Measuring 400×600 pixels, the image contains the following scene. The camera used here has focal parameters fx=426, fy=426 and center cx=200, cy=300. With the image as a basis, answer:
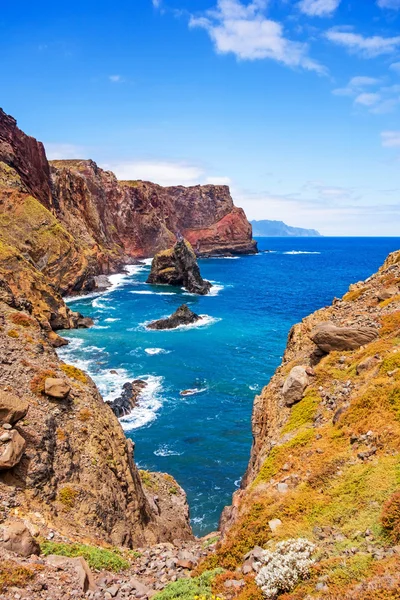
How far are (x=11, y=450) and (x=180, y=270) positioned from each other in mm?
112632

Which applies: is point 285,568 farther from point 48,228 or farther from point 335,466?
point 48,228

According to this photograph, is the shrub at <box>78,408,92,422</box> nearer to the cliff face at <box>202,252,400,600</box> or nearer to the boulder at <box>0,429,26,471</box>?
the boulder at <box>0,429,26,471</box>

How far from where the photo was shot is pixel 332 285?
139250 millimetres

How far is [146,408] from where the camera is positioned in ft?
151

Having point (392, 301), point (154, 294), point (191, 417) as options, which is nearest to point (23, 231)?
point (154, 294)

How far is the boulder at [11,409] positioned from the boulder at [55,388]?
8.92 ft

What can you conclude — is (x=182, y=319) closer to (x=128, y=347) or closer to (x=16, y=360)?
(x=128, y=347)

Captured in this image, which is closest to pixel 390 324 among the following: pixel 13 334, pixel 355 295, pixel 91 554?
pixel 355 295

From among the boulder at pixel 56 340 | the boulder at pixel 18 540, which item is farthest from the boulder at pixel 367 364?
the boulder at pixel 56 340

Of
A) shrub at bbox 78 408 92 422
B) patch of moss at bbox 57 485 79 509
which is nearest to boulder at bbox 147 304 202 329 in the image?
shrub at bbox 78 408 92 422

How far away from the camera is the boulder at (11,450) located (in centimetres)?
1608

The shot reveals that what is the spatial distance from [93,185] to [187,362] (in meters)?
128

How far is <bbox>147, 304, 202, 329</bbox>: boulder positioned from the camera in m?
78.3

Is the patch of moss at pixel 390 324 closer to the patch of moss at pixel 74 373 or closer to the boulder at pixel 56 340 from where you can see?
the patch of moss at pixel 74 373
